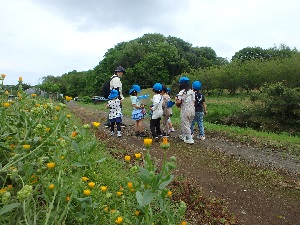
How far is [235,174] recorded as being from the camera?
5.66 m

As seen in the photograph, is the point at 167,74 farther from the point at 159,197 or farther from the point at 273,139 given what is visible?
the point at 159,197

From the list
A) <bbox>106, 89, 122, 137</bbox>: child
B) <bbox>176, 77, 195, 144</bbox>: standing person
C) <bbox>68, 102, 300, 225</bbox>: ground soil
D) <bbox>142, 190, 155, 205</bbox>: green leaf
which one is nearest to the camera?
<bbox>142, 190, 155, 205</bbox>: green leaf

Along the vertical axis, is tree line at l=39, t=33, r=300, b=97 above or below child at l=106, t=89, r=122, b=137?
above

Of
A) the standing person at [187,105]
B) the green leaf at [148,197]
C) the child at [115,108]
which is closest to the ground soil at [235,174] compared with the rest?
the standing person at [187,105]

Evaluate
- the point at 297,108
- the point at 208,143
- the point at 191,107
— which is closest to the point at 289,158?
the point at 208,143

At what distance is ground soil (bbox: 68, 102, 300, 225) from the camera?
4.20m

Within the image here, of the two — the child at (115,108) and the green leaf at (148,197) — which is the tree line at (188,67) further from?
the green leaf at (148,197)

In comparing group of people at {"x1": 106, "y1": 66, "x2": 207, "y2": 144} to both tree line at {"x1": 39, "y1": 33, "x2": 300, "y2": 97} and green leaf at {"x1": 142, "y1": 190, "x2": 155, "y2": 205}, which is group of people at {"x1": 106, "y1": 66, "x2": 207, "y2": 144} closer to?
green leaf at {"x1": 142, "y1": 190, "x2": 155, "y2": 205}

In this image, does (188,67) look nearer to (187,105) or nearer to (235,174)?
(187,105)

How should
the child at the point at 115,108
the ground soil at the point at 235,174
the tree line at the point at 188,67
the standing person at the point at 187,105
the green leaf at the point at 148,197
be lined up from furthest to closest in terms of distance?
the tree line at the point at 188,67
the child at the point at 115,108
the standing person at the point at 187,105
the ground soil at the point at 235,174
the green leaf at the point at 148,197

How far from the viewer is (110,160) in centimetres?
530

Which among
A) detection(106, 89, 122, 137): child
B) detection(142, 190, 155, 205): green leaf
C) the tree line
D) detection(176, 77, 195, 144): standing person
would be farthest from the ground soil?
the tree line

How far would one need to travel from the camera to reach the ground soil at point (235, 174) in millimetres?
4195

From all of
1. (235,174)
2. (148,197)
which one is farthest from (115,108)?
(148,197)
